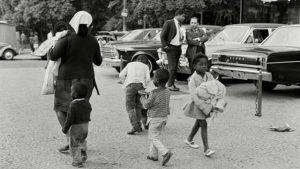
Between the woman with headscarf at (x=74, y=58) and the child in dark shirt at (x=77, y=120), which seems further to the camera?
the woman with headscarf at (x=74, y=58)

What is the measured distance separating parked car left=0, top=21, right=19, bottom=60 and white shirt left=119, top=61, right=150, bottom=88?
21.9 m

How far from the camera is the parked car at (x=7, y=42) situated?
2825 cm

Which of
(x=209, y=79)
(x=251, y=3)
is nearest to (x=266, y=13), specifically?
(x=251, y=3)

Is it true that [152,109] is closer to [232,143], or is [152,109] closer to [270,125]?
[232,143]

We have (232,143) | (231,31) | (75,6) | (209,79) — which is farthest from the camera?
(75,6)

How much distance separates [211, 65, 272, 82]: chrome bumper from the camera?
34.3ft

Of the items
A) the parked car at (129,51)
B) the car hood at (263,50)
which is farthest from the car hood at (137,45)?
the car hood at (263,50)

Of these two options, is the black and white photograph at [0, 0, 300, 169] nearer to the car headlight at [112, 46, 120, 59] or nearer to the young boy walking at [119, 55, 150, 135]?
the young boy walking at [119, 55, 150, 135]

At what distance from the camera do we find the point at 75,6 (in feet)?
133

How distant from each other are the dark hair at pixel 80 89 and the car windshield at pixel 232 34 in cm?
864

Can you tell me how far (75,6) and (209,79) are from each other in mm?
35479

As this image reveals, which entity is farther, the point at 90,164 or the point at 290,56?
the point at 290,56

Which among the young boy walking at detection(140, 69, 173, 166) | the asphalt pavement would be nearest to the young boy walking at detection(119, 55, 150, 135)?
the asphalt pavement

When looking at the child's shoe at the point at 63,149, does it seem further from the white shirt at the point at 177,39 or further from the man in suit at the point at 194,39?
the man in suit at the point at 194,39
